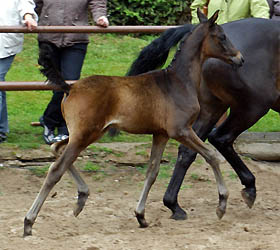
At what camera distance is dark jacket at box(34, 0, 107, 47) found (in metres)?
7.04

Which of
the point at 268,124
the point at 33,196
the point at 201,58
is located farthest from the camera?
the point at 268,124

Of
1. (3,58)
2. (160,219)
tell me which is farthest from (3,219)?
(3,58)

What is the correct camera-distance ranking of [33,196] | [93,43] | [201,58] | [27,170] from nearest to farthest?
[201,58]
[33,196]
[27,170]
[93,43]

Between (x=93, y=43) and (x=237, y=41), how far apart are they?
6.74 metres

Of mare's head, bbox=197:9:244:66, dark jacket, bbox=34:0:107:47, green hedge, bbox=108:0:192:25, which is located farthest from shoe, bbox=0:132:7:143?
green hedge, bbox=108:0:192:25

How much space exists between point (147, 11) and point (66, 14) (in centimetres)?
545

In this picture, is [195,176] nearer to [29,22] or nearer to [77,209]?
[77,209]

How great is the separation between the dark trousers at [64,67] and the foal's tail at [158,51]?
1387 mm

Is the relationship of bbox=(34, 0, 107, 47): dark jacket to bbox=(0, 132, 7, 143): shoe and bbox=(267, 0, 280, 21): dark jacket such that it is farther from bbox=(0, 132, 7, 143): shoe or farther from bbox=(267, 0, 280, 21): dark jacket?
bbox=(267, 0, 280, 21): dark jacket

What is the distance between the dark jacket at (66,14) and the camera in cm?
704

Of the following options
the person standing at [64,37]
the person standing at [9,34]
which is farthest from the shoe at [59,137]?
the person standing at [9,34]

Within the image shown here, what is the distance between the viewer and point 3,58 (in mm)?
7074

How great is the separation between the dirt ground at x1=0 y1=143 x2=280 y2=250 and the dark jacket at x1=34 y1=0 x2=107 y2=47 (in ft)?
4.65

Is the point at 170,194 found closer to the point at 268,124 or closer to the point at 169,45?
the point at 169,45
